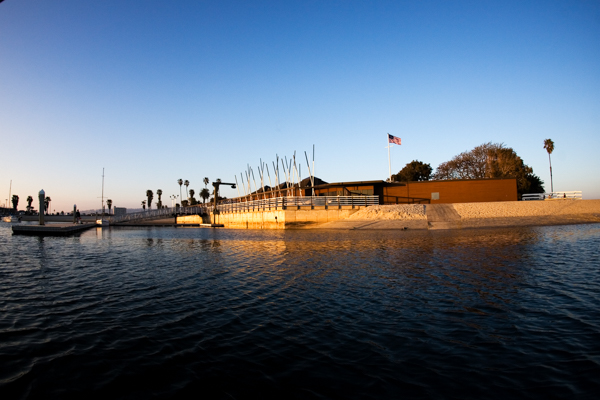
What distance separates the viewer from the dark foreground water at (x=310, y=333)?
4.86 m

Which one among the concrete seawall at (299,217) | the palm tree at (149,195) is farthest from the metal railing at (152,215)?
the palm tree at (149,195)

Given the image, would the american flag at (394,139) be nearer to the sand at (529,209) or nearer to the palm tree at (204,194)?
the sand at (529,209)

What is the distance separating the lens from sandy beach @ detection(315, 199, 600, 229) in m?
36.3

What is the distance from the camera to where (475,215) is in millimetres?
41062

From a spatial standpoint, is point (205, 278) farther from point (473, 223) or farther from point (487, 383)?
point (473, 223)

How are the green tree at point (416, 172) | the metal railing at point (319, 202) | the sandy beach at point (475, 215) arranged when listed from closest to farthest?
the sandy beach at point (475, 215) < the metal railing at point (319, 202) < the green tree at point (416, 172)

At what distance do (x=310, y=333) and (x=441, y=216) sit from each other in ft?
126

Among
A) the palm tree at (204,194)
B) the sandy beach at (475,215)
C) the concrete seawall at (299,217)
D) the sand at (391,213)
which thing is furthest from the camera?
the palm tree at (204,194)

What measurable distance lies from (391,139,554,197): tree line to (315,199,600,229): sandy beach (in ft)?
67.4

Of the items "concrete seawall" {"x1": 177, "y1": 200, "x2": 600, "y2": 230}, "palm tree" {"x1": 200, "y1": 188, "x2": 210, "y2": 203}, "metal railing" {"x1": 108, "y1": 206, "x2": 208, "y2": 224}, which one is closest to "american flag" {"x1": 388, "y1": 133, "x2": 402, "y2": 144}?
"concrete seawall" {"x1": 177, "y1": 200, "x2": 600, "y2": 230}

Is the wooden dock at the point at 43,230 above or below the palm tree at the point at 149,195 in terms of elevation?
below

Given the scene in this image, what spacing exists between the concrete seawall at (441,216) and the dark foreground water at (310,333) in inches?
985

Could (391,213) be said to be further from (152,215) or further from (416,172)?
(152,215)

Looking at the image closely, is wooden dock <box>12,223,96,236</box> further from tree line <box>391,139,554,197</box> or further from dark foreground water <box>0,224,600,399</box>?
tree line <box>391,139,554,197</box>
